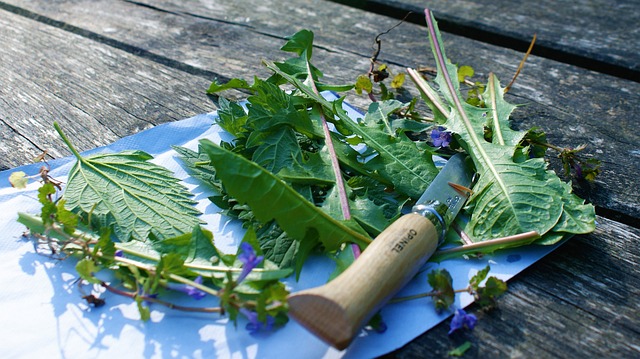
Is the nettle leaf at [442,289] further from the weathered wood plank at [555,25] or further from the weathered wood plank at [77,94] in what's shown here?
the weathered wood plank at [555,25]

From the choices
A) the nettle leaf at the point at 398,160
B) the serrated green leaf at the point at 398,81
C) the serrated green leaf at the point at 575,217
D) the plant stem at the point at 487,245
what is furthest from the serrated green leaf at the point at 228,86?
the serrated green leaf at the point at 575,217

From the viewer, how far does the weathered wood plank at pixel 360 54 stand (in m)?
1.31

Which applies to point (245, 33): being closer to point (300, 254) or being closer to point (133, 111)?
point (133, 111)

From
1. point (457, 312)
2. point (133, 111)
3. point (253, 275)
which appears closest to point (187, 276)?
point (253, 275)

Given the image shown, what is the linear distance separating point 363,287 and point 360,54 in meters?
1.08

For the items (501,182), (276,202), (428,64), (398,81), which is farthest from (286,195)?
(428,64)

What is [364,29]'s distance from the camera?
1862 millimetres

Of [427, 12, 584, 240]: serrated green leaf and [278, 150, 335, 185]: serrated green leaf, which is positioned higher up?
[278, 150, 335, 185]: serrated green leaf

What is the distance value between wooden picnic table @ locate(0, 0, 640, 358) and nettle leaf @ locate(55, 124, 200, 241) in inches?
6.8

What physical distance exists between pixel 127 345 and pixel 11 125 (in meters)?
0.73

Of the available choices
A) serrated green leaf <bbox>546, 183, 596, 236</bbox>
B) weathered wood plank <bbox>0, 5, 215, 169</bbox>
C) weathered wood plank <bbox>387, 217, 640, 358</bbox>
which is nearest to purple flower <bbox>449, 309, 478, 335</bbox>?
weathered wood plank <bbox>387, 217, 640, 358</bbox>

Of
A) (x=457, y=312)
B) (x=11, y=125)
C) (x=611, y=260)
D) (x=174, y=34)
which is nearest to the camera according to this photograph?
(x=457, y=312)

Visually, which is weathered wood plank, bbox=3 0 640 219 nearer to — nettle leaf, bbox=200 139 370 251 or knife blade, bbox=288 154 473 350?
knife blade, bbox=288 154 473 350

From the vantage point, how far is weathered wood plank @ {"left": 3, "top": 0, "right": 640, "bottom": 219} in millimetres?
1311
